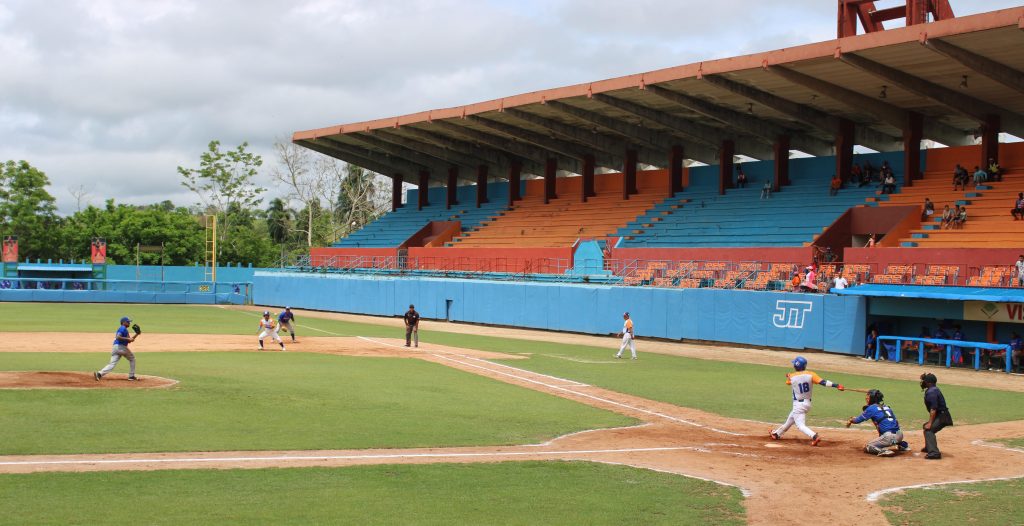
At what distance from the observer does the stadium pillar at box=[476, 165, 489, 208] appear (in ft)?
234

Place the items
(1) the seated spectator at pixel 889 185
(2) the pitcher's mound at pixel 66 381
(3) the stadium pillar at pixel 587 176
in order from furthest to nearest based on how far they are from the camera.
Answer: (3) the stadium pillar at pixel 587 176 < (1) the seated spectator at pixel 889 185 < (2) the pitcher's mound at pixel 66 381

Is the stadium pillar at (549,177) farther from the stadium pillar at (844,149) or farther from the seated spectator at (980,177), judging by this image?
the seated spectator at (980,177)

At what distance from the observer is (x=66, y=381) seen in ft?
68.1

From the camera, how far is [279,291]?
67688 millimetres

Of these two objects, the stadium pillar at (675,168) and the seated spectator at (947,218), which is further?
the stadium pillar at (675,168)

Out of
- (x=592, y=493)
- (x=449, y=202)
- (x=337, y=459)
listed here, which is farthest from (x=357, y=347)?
(x=449, y=202)

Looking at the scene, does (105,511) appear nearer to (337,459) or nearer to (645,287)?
(337,459)

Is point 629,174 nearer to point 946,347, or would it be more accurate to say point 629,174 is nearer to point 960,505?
point 946,347

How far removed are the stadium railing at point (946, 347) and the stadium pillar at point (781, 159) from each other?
18336 mm

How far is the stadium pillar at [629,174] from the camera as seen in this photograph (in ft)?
195

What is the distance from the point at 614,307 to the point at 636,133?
14.9 meters

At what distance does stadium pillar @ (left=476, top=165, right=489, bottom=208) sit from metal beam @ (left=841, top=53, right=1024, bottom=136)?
37.1m

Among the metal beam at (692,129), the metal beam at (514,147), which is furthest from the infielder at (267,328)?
the metal beam at (514,147)

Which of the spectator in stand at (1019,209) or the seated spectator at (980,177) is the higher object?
the seated spectator at (980,177)
